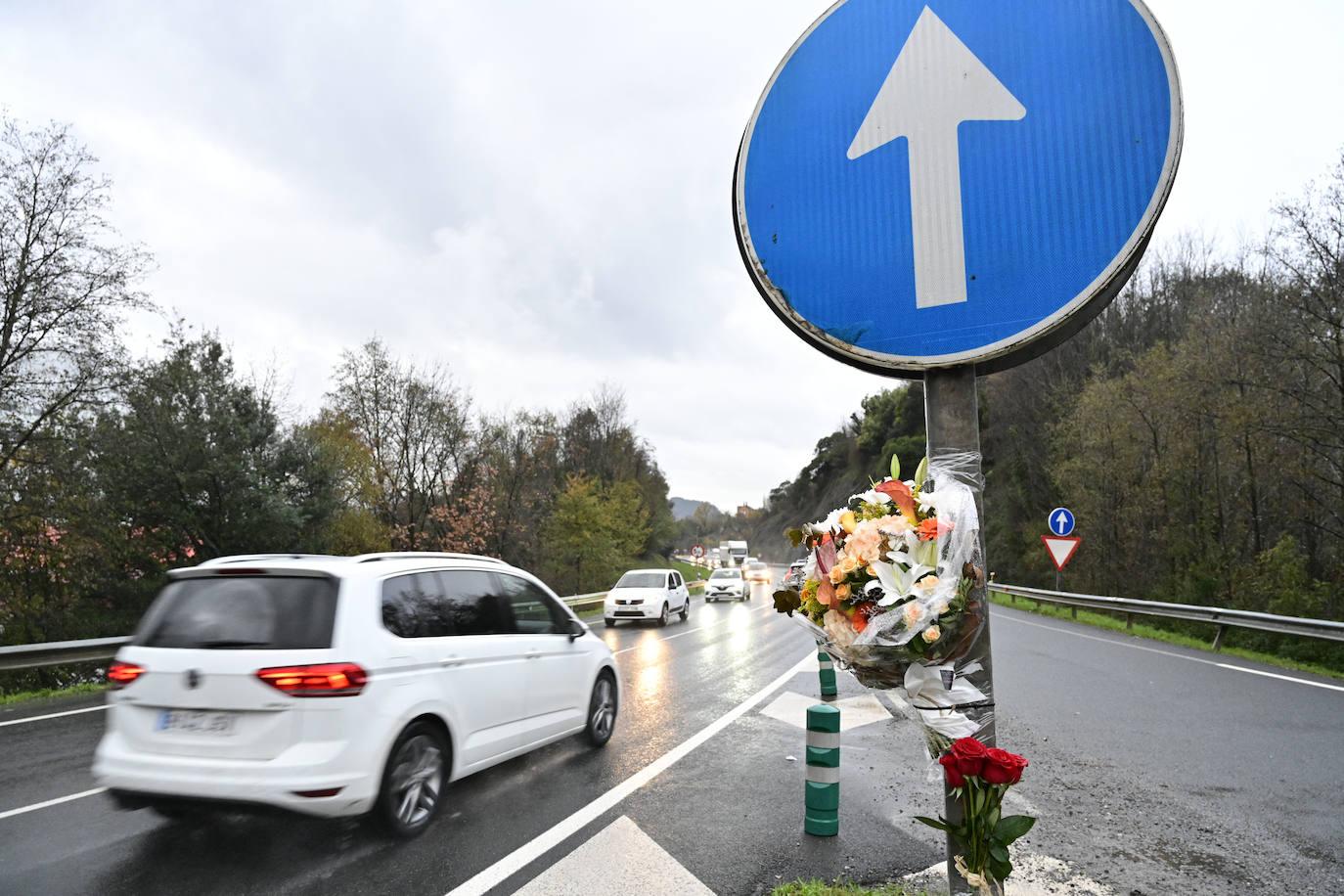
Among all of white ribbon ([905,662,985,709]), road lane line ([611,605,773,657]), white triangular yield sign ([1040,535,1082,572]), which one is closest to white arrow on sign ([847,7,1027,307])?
white ribbon ([905,662,985,709])

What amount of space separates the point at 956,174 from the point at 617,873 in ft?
12.2

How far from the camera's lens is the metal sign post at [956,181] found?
1.92 meters

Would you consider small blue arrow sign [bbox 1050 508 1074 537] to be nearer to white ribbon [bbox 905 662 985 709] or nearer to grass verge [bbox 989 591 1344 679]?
grass verge [bbox 989 591 1344 679]

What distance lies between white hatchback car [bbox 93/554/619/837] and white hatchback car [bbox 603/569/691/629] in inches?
624

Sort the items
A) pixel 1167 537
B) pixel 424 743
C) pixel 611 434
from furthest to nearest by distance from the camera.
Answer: pixel 611 434 < pixel 1167 537 < pixel 424 743

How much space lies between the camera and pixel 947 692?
207cm

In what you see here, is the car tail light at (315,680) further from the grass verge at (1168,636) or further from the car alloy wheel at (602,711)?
the grass verge at (1168,636)

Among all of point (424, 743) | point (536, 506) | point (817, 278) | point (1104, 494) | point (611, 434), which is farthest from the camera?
point (611, 434)

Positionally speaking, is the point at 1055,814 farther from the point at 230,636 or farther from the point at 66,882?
the point at 66,882

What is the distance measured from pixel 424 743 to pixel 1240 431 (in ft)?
72.6

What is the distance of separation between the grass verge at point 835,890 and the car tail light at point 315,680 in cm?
258

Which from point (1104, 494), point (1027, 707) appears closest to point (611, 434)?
point (1104, 494)

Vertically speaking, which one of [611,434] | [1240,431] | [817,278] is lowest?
[817,278]

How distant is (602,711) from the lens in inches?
274
